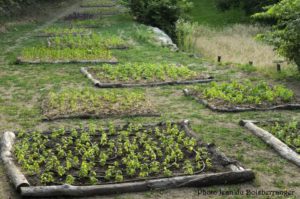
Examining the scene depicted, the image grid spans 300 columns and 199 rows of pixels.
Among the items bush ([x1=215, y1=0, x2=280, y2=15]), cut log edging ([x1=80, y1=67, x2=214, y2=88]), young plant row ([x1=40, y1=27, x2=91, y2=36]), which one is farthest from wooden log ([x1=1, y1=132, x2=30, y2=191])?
bush ([x1=215, y1=0, x2=280, y2=15])

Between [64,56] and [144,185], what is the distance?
10054 mm

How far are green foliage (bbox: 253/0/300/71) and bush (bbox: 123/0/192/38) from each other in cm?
1137

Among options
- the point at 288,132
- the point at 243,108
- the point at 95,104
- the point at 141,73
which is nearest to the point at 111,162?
the point at 95,104

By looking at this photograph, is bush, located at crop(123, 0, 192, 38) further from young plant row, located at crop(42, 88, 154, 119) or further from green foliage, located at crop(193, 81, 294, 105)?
young plant row, located at crop(42, 88, 154, 119)

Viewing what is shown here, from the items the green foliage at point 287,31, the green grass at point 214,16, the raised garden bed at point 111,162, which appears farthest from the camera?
the green grass at point 214,16

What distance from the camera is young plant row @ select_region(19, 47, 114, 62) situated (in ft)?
51.8

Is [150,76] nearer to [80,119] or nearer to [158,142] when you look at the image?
[80,119]

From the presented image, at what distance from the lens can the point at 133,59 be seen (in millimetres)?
16359

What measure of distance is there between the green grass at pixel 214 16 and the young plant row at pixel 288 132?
22110 mm

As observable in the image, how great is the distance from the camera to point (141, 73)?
45.3 ft

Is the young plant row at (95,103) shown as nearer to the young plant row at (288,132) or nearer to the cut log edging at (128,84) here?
the cut log edging at (128,84)

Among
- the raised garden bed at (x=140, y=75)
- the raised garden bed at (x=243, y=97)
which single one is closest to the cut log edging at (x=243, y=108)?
the raised garden bed at (x=243, y=97)

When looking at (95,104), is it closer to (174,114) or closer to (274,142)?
(174,114)

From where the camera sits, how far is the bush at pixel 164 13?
24.9 meters
